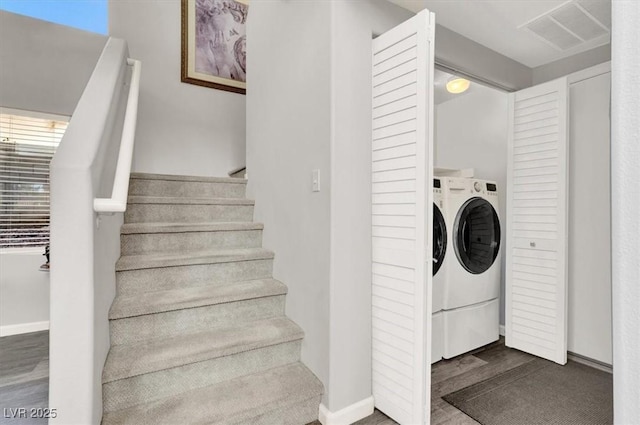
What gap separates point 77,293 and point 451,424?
176 cm

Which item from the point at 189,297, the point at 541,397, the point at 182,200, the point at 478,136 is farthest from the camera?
the point at 478,136

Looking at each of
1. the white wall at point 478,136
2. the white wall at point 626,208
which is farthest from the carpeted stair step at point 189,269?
the white wall at point 478,136

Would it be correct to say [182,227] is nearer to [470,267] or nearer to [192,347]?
[192,347]

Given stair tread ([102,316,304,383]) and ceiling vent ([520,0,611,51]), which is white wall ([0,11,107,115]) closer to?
stair tread ([102,316,304,383])

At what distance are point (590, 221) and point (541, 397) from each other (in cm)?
126

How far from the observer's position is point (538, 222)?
2.41 meters

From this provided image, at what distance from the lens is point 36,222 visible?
2934 mm

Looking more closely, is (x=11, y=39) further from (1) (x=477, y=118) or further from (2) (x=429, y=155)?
(1) (x=477, y=118)

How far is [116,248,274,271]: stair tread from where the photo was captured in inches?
70.1

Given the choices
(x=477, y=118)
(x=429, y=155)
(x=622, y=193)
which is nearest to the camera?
(x=622, y=193)

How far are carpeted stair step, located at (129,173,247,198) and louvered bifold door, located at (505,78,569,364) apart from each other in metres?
2.20

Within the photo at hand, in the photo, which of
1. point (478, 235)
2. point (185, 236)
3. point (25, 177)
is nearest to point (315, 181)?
point (185, 236)

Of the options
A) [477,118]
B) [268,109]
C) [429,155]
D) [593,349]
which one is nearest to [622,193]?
[429,155]

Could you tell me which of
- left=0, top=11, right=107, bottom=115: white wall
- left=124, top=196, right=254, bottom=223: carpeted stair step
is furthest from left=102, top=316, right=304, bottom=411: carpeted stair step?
left=0, top=11, right=107, bottom=115: white wall
